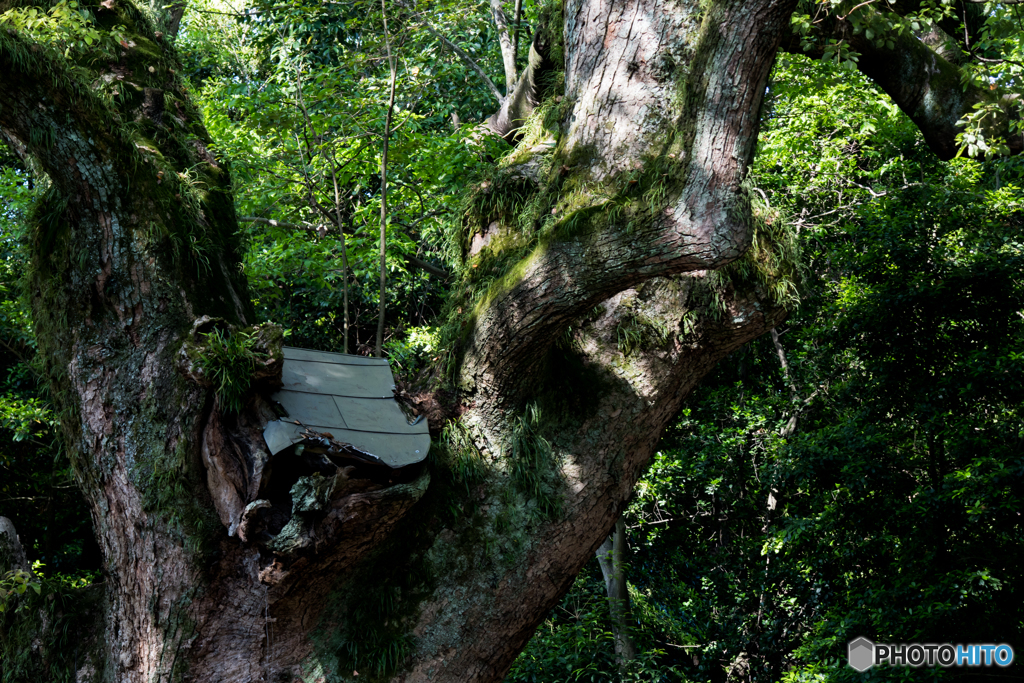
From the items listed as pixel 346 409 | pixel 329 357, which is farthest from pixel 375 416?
pixel 329 357

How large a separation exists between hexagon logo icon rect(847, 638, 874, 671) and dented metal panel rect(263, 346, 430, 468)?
13.3ft

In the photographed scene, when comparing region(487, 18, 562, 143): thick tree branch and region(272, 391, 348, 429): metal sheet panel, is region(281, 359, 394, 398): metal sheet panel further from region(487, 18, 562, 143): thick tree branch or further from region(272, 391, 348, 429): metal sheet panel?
region(487, 18, 562, 143): thick tree branch

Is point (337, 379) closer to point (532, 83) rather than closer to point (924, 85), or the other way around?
point (532, 83)

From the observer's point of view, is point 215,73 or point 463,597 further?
point 215,73

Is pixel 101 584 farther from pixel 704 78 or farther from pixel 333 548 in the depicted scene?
pixel 704 78

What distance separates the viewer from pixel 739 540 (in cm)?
823

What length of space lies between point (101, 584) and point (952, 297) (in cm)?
565

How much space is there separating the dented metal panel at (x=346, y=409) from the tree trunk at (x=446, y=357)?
0.33 feet

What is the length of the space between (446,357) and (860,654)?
162 inches

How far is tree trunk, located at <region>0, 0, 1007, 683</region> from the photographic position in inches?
101

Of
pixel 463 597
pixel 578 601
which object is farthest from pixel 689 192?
pixel 578 601

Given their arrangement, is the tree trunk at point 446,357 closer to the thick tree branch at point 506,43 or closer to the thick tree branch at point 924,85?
the thick tree branch at point 506,43

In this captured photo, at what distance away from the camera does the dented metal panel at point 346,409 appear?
8.67 feet

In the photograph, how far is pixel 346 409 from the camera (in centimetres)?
282
